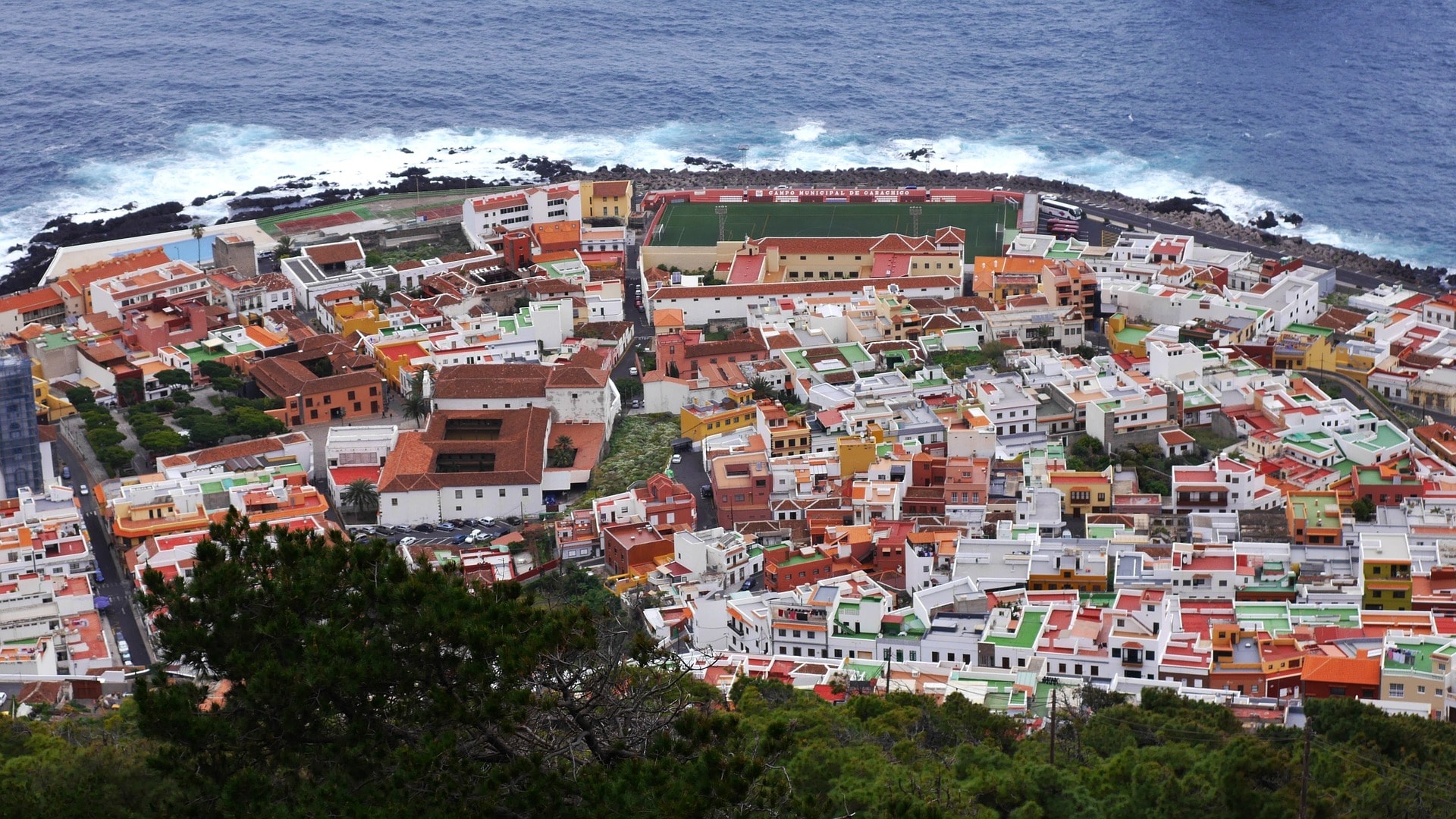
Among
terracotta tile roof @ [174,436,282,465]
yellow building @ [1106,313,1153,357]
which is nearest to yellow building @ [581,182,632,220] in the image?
yellow building @ [1106,313,1153,357]

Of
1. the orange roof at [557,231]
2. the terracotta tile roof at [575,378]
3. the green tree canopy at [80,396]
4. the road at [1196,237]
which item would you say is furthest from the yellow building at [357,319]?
the road at [1196,237]

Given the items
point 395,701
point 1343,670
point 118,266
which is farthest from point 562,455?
point 395,701

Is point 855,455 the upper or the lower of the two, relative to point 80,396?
upper

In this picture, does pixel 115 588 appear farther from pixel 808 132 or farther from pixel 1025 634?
pixel 808 132

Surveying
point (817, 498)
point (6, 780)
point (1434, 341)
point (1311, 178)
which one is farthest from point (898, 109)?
point (6, 780)

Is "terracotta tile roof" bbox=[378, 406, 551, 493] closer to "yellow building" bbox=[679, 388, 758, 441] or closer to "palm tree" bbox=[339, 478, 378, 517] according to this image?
"palm tree" bbox=[339, 478, 378, 517]

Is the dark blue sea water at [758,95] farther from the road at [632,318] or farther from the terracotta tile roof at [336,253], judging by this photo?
the road at [632,318]
